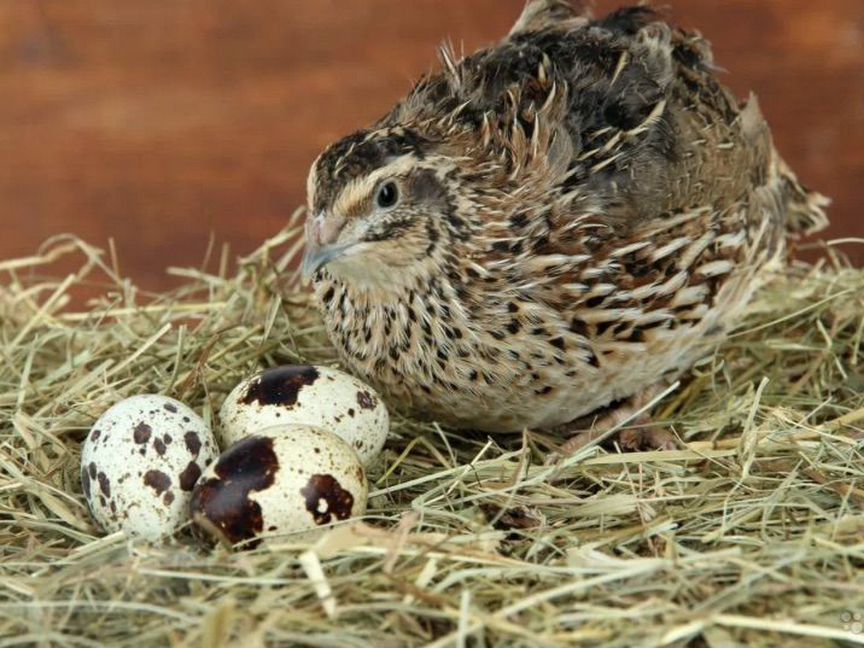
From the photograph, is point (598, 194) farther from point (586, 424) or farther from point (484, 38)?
point (484, 38)

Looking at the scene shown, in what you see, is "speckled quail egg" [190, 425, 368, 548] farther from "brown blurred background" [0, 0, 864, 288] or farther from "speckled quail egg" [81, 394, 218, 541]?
"brown blurred background" [0, 0, 864, 288]

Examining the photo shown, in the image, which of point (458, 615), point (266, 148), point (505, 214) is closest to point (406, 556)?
point (458, 615)

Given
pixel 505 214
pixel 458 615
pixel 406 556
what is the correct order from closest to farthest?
pixel 458 615 < pixel 406 556 < pixel 505 214

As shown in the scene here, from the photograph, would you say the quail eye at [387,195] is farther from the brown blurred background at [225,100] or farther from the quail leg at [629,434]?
the brown blurred background at [225,100]

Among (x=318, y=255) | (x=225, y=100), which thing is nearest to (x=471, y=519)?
(x=318, y=255)

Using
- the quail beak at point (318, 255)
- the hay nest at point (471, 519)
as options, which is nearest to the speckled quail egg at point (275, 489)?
the hay nest at point (471, 519)

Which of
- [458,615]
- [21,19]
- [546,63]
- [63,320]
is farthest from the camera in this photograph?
[21,19]
